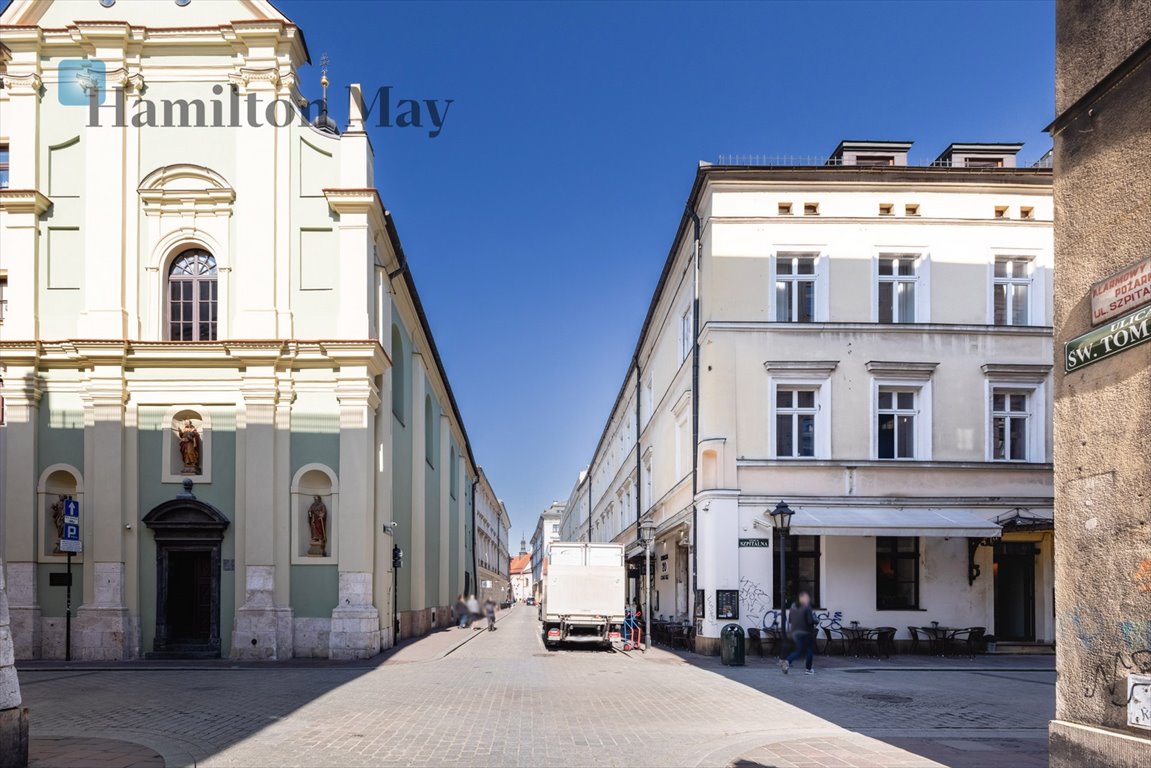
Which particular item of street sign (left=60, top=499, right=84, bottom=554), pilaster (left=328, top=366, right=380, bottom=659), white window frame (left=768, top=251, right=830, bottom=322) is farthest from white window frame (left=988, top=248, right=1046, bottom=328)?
street sign (left=60, top=499, right=84, bottom=554)

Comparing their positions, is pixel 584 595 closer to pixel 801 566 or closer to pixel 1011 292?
pixel 801 566

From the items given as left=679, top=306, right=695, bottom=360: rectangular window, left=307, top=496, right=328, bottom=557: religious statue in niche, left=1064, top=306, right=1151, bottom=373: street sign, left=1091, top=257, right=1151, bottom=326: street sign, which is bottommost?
left=307, top=496, right=328, bottom=557: religious statue in niche

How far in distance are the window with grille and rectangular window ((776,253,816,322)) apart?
46.5ft

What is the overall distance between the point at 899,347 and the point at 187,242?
17933 mm

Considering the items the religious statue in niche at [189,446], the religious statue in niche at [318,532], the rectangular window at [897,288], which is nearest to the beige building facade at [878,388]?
the rectangular window at [897,288]

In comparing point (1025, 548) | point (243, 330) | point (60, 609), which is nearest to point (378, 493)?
point (243, 330)

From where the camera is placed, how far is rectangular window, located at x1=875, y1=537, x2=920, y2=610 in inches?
969

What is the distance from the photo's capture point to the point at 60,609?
22.7 meters

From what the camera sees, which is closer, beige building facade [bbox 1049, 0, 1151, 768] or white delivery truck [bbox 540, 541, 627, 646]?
beige building facade [bbox 1049, 0, 1151, 768]

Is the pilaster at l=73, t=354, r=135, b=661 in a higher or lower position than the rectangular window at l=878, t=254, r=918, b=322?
lower

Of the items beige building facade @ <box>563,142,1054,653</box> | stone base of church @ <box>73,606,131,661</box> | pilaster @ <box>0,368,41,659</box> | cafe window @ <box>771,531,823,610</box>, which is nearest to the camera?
stone base of church @ <box>73,606,131,661</box>

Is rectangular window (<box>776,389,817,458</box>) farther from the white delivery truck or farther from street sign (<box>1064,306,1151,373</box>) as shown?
street sign (<box>1064,306,1151,373</box>)

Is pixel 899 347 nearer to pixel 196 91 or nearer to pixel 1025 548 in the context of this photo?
pixel 1025 548

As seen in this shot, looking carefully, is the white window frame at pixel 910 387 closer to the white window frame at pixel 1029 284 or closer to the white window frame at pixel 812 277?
the white window frame at pixel 812 277
